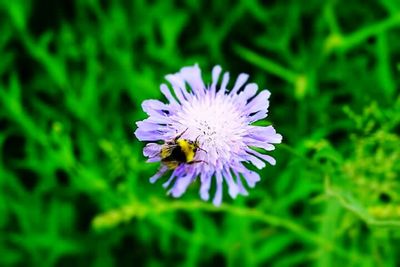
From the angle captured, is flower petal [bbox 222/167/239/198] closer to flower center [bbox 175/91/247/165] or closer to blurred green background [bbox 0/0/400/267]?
flower center [bbox 175/91/247/165]

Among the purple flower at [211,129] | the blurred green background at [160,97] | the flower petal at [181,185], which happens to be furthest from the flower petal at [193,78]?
the blurred green background at [160,97]

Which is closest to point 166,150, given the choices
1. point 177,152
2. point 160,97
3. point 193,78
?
point 177,152

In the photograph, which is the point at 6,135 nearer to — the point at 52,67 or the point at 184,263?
the point at 52,67

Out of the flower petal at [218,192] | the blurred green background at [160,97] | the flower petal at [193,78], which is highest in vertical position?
the blurred green background at [160,97]

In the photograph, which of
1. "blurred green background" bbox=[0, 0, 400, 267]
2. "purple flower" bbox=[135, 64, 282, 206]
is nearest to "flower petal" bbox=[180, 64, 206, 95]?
"purple flower" bbox=[135, 64, 282, 206]

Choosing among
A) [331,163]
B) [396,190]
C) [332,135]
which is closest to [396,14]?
[332,135]

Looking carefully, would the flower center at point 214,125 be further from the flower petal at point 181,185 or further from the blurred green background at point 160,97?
the blurred green background at point 160,97

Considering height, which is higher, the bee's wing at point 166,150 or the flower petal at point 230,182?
the bee's wing at point 166,150
